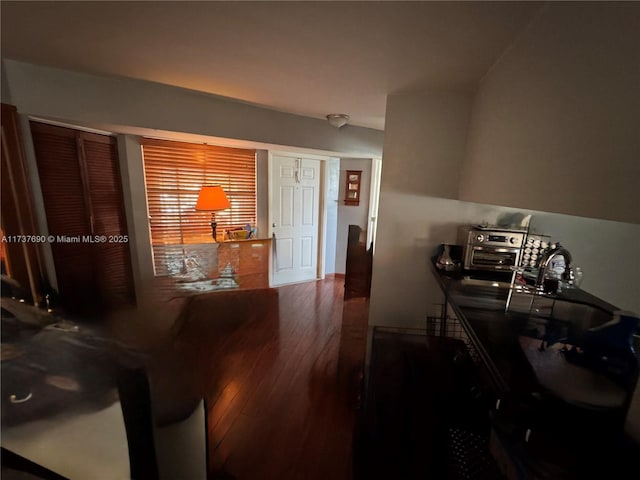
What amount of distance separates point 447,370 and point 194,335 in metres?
1.99

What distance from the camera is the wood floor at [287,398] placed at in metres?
1.29

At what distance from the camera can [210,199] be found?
9.04 ft

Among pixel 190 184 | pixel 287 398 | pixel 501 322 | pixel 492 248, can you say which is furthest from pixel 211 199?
pixel 501 322

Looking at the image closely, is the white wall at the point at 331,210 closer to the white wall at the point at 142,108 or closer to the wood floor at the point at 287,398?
the white wall at the point at 142,108

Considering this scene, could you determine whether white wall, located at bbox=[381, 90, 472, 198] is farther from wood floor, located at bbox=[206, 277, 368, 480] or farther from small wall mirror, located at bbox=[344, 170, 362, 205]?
small wall mirror, located at bbox=[344, 170, 362, 205]

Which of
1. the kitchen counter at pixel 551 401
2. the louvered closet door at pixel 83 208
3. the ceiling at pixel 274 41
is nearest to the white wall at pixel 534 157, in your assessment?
the ceiling at pixel 274 41

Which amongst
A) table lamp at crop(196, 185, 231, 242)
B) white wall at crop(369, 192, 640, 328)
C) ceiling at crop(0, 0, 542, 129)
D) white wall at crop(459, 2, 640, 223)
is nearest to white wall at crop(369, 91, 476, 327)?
white wall at crop(369, 192, 640, 328)

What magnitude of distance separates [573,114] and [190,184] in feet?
10.4

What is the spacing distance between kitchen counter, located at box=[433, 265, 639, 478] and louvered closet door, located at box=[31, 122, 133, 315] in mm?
1810

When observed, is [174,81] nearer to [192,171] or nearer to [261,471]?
[192,171]

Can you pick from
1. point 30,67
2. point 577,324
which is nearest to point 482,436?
point 577,324

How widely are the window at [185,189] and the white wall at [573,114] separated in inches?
109

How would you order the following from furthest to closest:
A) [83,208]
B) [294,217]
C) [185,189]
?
[294,217], [185,189], [83,208]

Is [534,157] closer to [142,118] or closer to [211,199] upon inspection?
[142,118]
